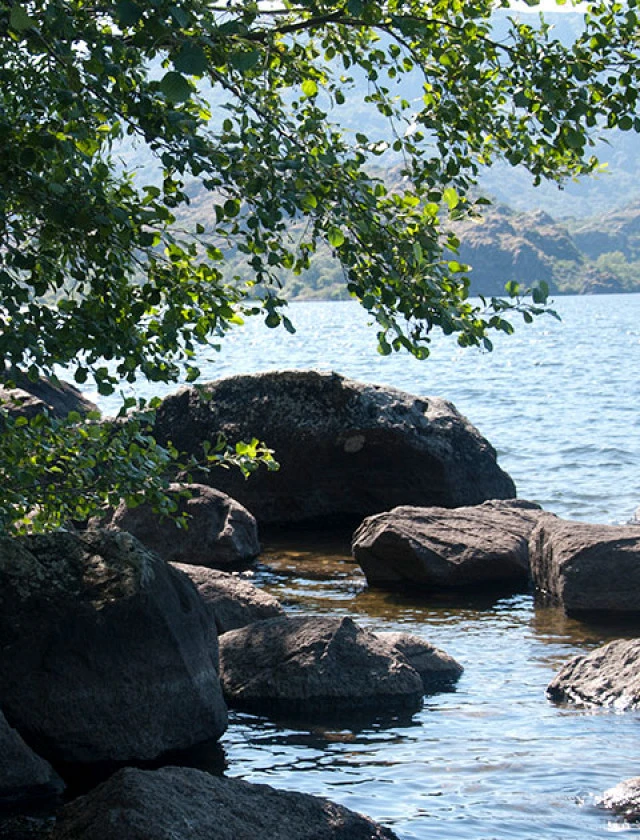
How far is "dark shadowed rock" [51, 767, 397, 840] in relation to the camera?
6590mm

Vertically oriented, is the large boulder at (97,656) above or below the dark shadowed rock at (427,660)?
above

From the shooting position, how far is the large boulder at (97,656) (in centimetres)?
898

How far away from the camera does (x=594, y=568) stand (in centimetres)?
1377

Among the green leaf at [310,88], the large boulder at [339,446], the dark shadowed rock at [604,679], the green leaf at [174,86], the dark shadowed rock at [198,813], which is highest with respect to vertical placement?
the green leaf at [310,88]

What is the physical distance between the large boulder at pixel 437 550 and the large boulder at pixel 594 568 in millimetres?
844

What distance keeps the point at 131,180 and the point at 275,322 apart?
1.84 m

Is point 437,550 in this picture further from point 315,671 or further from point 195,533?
point 315,671

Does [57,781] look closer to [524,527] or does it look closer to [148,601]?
[148,601]

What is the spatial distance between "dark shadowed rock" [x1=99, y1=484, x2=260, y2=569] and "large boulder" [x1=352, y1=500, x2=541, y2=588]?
193cm

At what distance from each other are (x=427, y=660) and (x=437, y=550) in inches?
149

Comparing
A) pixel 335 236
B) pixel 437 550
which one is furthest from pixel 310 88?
pixel 437 550

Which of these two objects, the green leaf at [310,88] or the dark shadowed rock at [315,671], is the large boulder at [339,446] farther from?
the green leaf at [310,88]

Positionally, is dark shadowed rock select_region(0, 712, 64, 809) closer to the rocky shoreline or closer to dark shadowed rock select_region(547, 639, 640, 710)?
the rocky shoreline

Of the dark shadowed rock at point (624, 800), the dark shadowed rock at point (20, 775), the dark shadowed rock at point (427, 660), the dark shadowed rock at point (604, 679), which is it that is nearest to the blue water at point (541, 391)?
the dark shadowed rock at point (20, 775)
